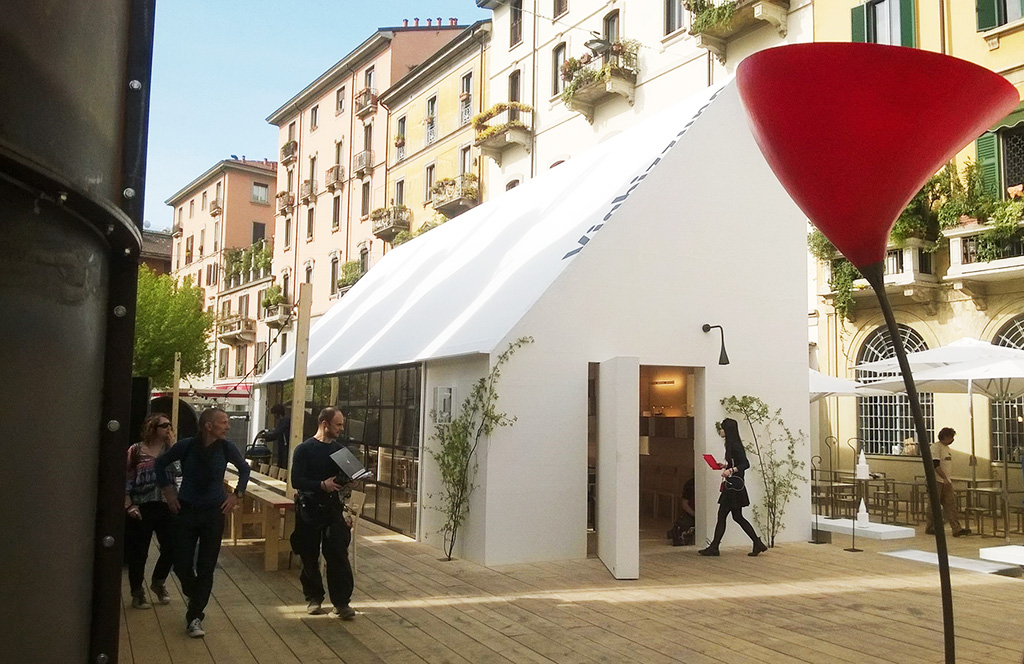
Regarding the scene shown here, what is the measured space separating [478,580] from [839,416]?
35.6 ft

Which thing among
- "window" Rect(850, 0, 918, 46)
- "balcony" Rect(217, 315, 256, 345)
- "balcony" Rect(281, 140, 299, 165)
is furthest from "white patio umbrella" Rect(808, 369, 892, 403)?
"balcony" Rect(217, 315, 256, 345)

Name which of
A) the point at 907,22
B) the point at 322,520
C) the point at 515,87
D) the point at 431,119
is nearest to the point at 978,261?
the point at 907,22

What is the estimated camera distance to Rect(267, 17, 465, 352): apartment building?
3231 centimetres

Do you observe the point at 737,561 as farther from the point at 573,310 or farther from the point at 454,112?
the point at 454,112

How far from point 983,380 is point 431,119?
21.2 m

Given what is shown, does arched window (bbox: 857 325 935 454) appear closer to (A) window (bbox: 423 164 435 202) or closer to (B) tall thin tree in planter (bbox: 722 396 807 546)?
(B) tall thin tree in planter (bbox: 722 396 807 546)

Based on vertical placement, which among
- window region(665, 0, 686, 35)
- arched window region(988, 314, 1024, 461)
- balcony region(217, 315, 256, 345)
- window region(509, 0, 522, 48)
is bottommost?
arched window region(988, 314, 1024, 461)

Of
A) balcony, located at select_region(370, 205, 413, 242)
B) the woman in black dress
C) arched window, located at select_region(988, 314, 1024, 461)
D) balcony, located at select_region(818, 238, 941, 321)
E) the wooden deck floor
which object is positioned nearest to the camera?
the wooden deck floor

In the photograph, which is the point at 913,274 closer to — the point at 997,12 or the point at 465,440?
the point at 997,12

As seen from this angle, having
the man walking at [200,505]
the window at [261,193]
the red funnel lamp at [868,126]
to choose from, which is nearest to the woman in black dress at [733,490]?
the man walking at [200,505]

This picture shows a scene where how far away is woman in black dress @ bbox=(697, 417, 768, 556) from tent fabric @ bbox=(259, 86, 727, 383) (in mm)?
2293

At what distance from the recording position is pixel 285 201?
39.5 metres

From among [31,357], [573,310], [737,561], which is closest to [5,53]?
[31,357]

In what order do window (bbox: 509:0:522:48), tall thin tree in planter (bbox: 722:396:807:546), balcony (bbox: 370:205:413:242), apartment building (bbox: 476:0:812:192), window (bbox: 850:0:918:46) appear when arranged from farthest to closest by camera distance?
balcony (bbox: 370:205:413:242)
window (bbox: 509:0:522:48)
apartment building (bbox: 476:0:812:192)
window (bbox: 850:0:918:46)
tall thin tree in planter (bbox: 722:396:807:546)
